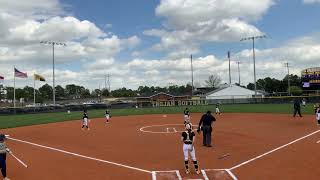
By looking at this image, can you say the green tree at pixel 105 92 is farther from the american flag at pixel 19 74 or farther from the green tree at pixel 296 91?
the american flag at pixel 19 74

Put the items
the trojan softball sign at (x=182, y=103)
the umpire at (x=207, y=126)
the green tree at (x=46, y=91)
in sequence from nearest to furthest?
the umpire at (x=207, y=126)
the trojan softball sign at (x=182, y=103)
the green tree at (x=46, y=91)

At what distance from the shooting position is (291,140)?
23.0 meters

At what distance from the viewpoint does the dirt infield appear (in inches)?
598

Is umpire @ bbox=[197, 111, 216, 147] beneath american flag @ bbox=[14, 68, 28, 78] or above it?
beneath

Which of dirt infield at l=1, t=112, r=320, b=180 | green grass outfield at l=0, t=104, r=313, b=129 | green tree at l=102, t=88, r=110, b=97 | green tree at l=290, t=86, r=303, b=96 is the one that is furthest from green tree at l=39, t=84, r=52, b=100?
dirt infield at l=1, t=112, r=320, b=180

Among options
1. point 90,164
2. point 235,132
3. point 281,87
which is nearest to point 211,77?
point 281,87

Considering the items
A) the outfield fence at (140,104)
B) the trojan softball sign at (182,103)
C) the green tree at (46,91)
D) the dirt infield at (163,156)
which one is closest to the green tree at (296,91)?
the outfield fence at (140,104)

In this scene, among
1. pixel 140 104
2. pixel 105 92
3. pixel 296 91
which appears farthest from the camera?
pixel 105 92

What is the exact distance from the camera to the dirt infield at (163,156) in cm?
1518

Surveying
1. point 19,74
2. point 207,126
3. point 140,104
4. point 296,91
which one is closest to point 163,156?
point 207,126

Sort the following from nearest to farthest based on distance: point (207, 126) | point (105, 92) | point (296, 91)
A: point (207, 126), point (296, 91), point (105, 92)

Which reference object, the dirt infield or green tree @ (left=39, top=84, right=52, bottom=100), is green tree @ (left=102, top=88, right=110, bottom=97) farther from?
the dirt infield

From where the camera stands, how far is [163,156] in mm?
18984

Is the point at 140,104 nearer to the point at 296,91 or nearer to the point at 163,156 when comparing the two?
the point at 296,91
